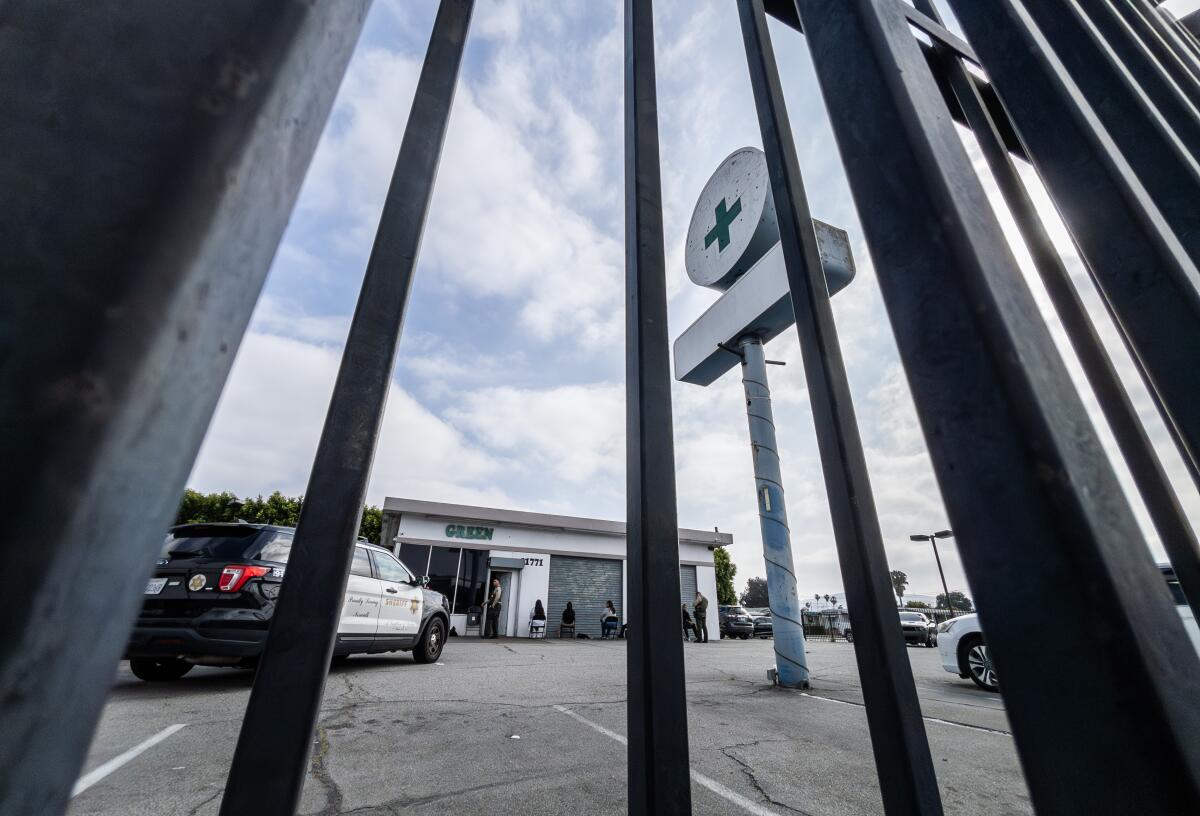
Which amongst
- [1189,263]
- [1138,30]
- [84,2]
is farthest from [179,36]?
[1138,30]

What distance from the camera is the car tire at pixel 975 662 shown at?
220 inches

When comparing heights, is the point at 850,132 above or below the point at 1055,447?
above

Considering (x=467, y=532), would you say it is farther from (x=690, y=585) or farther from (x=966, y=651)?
(x=966, y=651)

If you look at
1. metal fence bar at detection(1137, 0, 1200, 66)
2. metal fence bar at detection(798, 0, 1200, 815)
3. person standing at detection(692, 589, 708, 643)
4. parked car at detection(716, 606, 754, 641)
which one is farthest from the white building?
metal fence bar at detection(798, 0, 1200, 815)

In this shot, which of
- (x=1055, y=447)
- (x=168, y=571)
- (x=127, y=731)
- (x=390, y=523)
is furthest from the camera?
(x=390, y=523)

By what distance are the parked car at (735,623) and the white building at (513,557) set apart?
23.4 feet

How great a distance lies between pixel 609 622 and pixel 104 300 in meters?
17.0

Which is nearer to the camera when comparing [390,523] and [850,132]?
[850,132]

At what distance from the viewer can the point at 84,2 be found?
0.28m

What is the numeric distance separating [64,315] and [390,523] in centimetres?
1620

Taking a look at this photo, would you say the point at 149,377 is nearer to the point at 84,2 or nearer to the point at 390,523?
the point at 84,2

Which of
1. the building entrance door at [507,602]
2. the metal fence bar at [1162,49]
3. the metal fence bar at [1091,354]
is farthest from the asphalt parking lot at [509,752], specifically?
the building entrance door at [507,602]

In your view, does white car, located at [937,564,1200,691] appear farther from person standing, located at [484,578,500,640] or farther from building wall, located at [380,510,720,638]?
person standing, located at [484,578,500,640]

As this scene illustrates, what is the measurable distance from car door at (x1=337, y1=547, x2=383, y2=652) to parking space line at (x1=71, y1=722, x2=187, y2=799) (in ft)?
6.57
